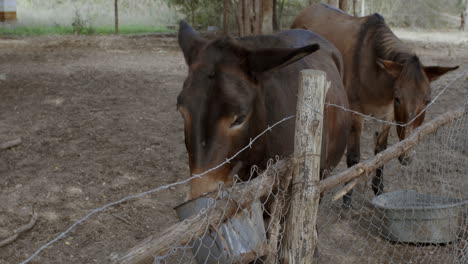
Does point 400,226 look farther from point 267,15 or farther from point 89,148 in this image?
point 267,15

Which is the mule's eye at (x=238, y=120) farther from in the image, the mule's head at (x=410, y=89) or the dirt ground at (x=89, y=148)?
the mule's head at (x=410, y=89)

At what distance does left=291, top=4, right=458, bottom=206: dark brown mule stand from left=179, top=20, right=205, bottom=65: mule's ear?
2331 mm

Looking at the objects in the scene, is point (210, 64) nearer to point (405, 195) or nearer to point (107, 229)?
point (107, 229)

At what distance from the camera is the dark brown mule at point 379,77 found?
15.3 ft

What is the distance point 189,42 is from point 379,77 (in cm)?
307

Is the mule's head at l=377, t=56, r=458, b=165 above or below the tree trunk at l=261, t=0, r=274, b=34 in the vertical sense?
below

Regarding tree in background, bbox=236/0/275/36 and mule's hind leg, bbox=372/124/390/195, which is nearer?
mule's hind leg, bbox=372/124/390/195

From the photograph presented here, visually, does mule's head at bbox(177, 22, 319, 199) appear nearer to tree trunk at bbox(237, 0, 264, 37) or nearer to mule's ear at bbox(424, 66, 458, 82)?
mule's ear at bbox(424, 66, 458, 82)

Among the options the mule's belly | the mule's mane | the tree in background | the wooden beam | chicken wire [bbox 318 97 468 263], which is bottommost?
chicken wire [bbox 318 97 468 263]

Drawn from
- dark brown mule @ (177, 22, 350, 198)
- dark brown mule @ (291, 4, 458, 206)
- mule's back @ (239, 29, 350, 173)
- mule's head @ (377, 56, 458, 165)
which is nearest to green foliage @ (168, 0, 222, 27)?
dark brown mule @ (291, 4, 458, 206)

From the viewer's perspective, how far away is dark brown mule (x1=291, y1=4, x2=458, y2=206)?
15.3ft

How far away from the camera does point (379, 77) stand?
5348mm

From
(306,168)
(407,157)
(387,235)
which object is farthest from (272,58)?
(387,235)

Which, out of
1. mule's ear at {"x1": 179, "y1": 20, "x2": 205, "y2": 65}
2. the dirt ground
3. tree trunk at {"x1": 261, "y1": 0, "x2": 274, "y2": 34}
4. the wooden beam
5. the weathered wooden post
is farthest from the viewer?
tree trunk at {"x1": 261, "y1": 0, "x2": 274, "y2": 34}
